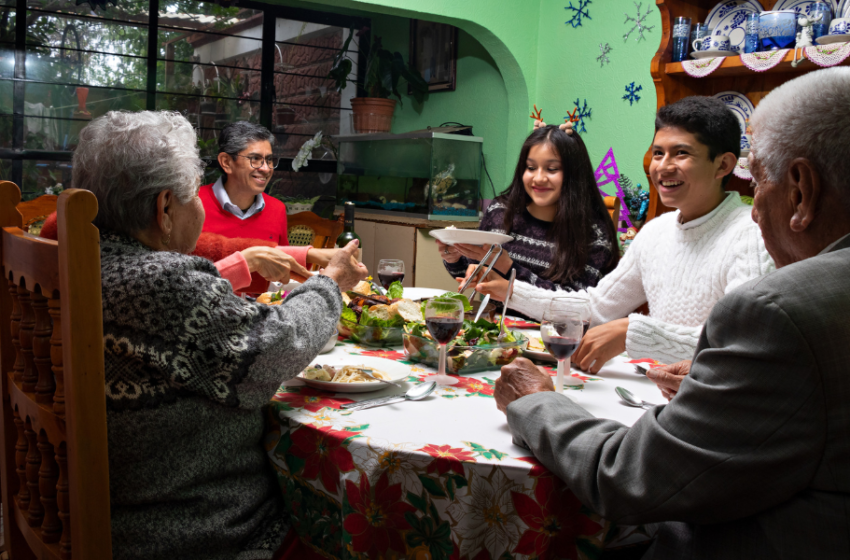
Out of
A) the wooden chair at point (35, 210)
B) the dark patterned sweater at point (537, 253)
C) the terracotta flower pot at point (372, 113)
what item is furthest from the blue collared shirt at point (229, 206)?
the terracotta flower pot at point (372, 113)

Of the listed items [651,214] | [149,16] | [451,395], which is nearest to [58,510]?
[451,395]

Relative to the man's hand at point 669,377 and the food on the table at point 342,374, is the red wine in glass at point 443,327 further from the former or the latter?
the man's hand at point 669,377

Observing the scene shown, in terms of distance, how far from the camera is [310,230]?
367 centimetres

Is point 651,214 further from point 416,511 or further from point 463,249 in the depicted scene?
point 416,511

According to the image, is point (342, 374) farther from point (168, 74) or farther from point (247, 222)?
point (168, 74)

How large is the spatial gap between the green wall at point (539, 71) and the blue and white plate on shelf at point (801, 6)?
79 centimetres

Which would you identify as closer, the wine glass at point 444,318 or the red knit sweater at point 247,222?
the wine glass at point 444,318

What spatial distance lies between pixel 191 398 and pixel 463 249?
1390 mm

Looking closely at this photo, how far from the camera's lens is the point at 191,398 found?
1.05m

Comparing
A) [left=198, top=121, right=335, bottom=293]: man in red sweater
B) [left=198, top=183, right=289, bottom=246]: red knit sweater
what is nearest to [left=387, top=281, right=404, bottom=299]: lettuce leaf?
[left=198, top=121, right=335, bottom=293]: man in red sweater

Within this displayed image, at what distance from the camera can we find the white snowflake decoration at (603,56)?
144 inches

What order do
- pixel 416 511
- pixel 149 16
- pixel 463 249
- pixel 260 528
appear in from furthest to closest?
pixel 149 16 → pixel 463 249 → pixel 260 528 → pixel 416 511

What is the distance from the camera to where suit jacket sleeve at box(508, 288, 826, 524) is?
2.45 feet

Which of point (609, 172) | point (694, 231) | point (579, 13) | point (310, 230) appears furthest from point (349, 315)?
point (579, 13)
